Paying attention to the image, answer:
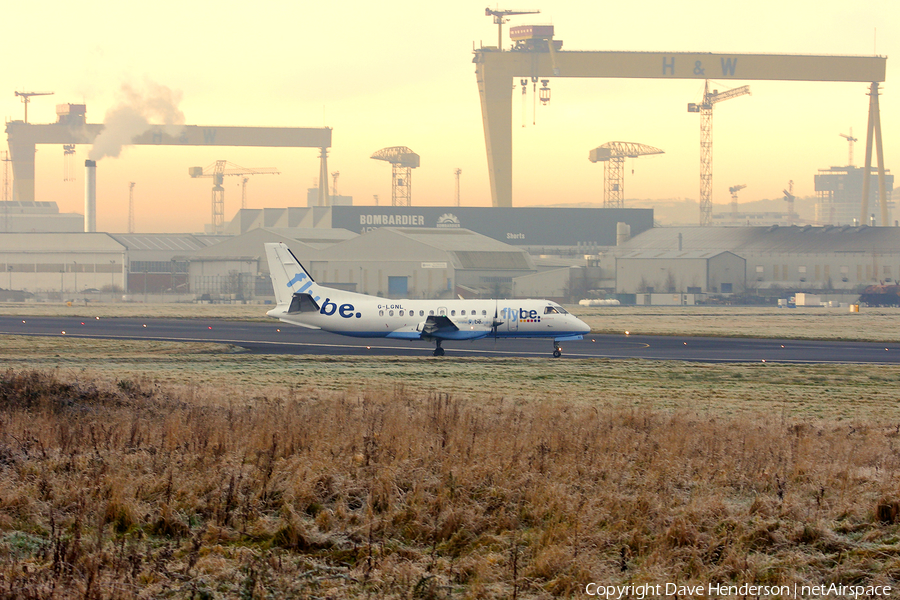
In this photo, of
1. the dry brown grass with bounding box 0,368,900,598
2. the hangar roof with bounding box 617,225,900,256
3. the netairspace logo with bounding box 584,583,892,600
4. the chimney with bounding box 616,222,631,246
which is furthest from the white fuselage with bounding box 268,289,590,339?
the chimney with bounding box 616,222,631,246

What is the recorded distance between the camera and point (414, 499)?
1091cm

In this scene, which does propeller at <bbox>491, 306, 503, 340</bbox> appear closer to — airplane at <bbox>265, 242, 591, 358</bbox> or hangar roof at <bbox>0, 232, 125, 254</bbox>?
airplane at <bbox>265, 242, 591, 358</bbox>

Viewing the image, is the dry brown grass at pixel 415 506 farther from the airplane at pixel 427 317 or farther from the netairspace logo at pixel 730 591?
the airplane at pixel 427 317

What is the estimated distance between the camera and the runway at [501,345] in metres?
43.3

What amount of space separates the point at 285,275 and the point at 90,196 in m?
141

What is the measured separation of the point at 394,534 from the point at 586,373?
2464 centimetres

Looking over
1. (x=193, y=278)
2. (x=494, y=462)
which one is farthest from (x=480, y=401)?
(x=193, y=278)

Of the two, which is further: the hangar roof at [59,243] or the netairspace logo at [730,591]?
the hangar roof at [59,243]

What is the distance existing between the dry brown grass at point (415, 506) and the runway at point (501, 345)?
26391 millimetres

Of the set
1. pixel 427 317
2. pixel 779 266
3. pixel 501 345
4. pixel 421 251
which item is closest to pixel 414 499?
pixel 427 317

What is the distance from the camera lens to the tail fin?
153 ft

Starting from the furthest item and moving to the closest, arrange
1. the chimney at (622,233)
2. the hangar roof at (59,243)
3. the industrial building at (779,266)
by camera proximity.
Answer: the chimney at (622,233)
the hangar roof at (59,243)
the industrial building at (779,266)

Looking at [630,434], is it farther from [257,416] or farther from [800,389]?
[800,389]

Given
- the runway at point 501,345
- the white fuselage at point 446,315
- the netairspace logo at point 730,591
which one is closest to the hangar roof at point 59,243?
the runway at point 501,345
